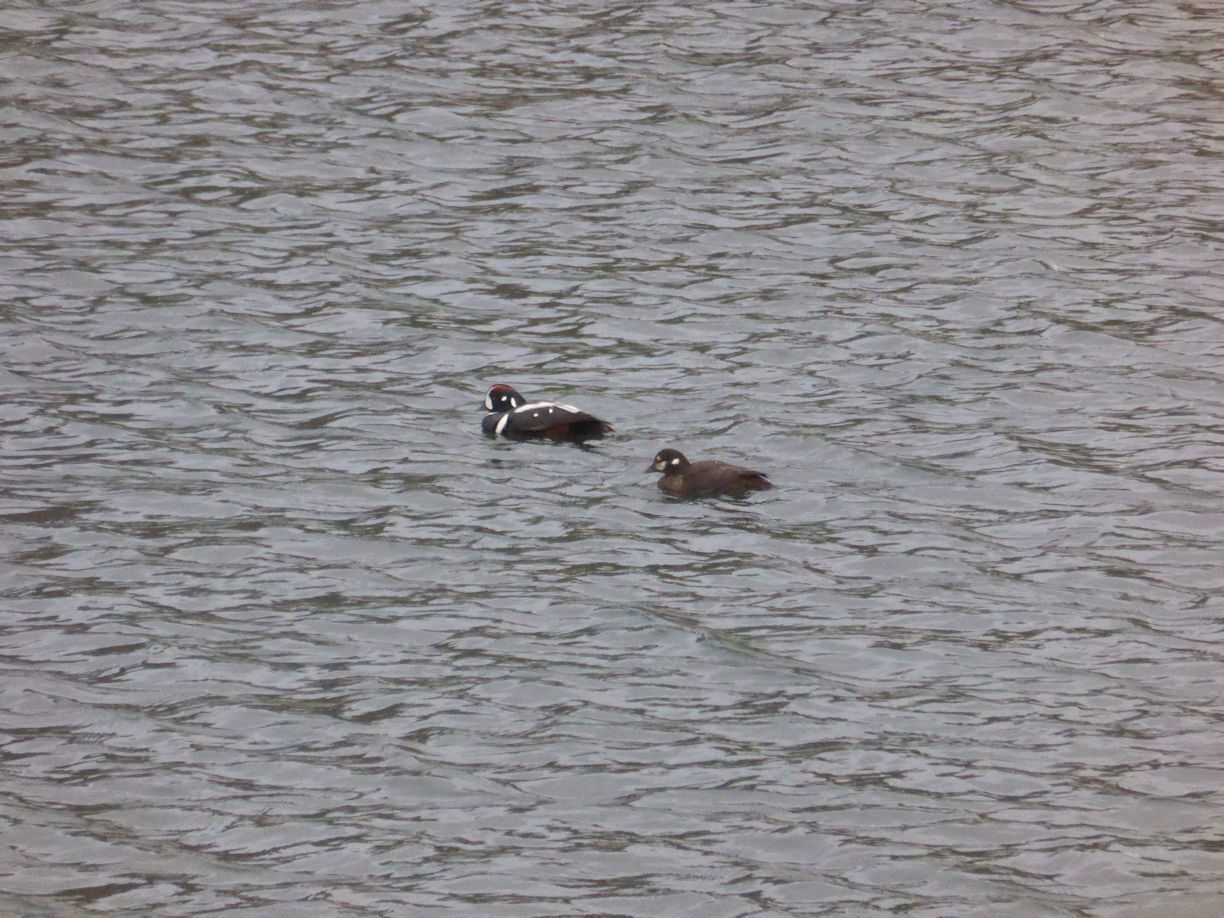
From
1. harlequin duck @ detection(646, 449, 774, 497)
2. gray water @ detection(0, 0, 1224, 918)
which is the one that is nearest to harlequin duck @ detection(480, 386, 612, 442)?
gray water @ detection(0, 0, 1224, 918)

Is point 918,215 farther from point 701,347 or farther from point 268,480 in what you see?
point 268,480

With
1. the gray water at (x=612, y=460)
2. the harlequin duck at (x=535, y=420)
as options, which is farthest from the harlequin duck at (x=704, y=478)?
the harlequin duck at (x=535, y=420)

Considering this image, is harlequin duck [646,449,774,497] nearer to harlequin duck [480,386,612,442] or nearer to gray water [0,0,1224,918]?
gray water [0,0,1224,918]

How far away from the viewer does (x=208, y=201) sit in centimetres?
1927

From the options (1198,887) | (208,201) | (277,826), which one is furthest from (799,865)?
(208,201)

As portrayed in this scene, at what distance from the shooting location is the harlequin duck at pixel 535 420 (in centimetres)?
1419

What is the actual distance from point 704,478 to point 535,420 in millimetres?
1644

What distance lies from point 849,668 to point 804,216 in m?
9.23

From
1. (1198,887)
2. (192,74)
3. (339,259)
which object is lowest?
(1198,887)

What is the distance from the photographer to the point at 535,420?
14180 millimetres

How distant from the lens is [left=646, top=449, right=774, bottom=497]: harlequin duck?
13.2 metres

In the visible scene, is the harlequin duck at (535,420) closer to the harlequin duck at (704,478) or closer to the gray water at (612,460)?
the gray water at (612,460)

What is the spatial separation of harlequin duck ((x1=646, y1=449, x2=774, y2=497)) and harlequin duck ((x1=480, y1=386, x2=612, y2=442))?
3.57ft

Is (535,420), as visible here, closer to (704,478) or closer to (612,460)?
(612,460)
